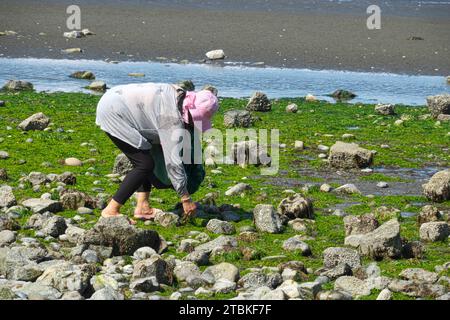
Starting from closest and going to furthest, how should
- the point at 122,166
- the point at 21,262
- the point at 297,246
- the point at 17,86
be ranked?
the point at 21,262 → the point at 297,246 → the point at 122,166 → the point at 17,86

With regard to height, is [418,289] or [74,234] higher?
[74,234]

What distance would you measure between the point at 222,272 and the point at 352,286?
52.0 inches

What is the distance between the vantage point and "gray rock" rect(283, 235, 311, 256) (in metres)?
11.3

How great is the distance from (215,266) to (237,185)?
13.5 feet

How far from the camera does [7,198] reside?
12859mm

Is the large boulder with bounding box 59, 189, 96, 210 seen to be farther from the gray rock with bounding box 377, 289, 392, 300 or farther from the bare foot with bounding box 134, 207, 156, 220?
the gray rock with bounding box 377, 289, 392, 300

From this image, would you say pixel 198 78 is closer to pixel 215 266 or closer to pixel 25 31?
pixel 25 31

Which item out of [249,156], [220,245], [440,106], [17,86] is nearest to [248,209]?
[220,245]

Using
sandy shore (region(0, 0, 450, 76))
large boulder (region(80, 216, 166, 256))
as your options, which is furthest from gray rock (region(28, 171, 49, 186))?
sandy shore (region(0, 0, 450, 76))

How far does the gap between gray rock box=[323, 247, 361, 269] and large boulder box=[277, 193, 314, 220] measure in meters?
2.00

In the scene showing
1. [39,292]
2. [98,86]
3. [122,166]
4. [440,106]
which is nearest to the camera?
[39,292]

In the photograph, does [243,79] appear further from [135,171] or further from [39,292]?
[39,292]

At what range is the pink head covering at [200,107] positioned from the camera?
1205 cm

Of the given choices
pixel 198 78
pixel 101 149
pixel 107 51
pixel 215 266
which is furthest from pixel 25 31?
pixel 215 266
